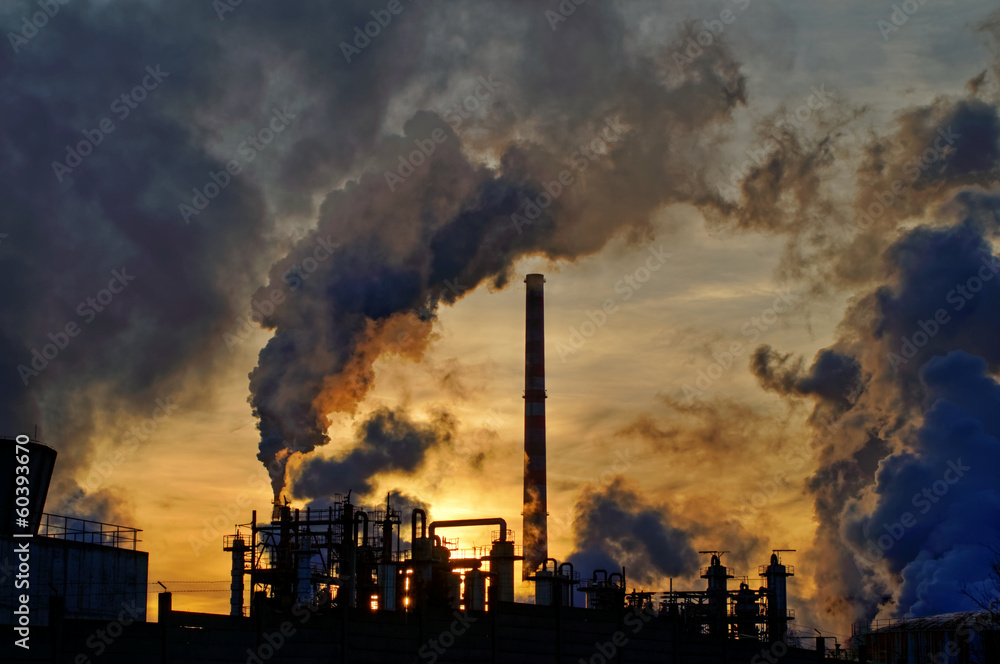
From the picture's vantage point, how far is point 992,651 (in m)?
47.6

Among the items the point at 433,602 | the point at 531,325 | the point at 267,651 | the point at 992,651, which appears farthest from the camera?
the point at 531,325

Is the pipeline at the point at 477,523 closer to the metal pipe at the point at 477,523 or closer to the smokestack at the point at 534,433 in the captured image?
the metal pipe at the point at 477,523

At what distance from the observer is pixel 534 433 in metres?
66.1

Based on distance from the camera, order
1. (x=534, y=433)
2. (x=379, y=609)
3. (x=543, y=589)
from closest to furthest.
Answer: (x=379, y=609), (x=543, y=589), (x=534, y=433)

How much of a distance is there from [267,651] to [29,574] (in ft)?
29.7

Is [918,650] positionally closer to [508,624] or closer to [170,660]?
[508,624]

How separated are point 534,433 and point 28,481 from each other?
115 ft

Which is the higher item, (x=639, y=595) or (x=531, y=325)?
(x=531, y=325)

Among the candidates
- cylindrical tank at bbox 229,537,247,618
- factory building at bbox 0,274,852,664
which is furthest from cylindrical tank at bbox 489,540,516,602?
cylindrical tank at bbox 229,537,247,618

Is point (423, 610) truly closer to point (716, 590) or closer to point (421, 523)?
point (421, 523)

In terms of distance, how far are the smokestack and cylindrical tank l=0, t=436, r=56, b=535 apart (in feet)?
110

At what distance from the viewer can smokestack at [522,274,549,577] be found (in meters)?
65.2

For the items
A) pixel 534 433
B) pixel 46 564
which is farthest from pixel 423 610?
pixel 534 433

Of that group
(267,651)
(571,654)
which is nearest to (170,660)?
(267,651)
